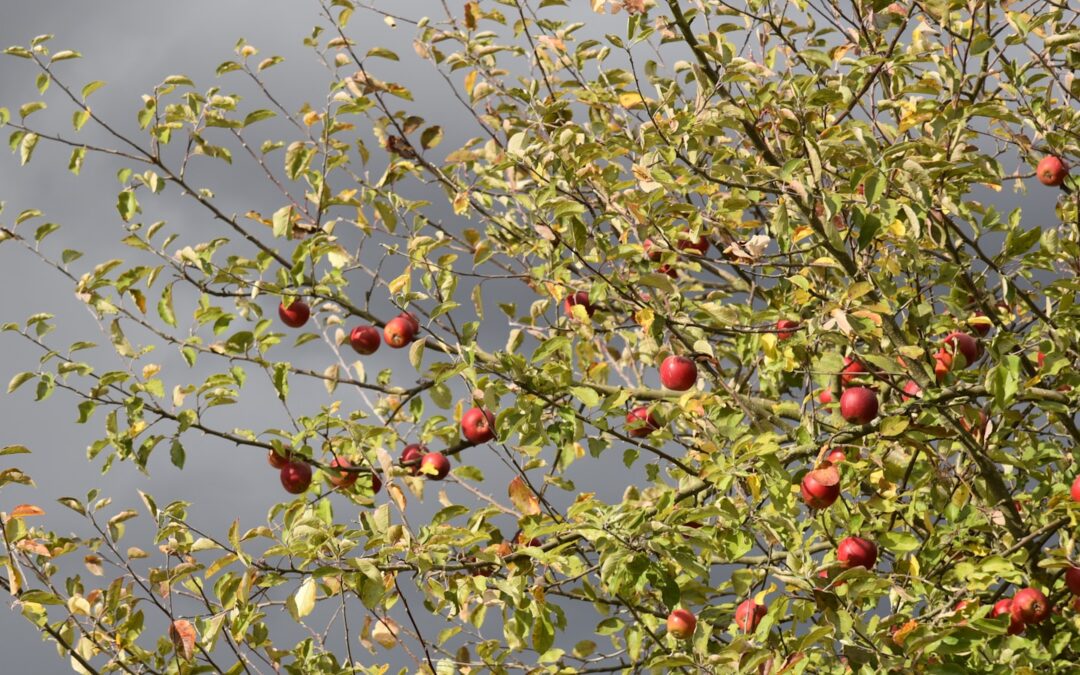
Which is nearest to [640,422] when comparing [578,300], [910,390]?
[578,300]

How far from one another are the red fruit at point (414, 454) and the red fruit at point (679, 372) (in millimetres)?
1053

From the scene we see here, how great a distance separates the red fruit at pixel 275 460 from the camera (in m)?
4.70

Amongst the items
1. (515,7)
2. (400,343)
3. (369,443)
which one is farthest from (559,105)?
(369,443)

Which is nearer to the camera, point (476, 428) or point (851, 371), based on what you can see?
point (476, 428)

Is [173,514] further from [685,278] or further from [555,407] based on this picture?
[685,278]

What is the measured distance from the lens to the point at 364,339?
5.00 m

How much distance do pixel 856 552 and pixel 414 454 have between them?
1791 mm

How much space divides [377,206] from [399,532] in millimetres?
1462

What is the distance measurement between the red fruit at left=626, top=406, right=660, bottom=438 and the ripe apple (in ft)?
2.70

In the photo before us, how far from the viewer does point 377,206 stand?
14.8 feet

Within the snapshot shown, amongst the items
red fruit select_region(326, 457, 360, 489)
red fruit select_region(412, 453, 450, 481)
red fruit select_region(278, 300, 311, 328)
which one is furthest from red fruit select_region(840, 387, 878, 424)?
red fruit select_region(278, 300, 311, 328)

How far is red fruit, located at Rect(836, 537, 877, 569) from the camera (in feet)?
14.0

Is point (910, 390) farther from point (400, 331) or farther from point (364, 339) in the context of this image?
point (364, 339)

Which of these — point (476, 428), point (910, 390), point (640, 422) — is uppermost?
point (910, 390)
